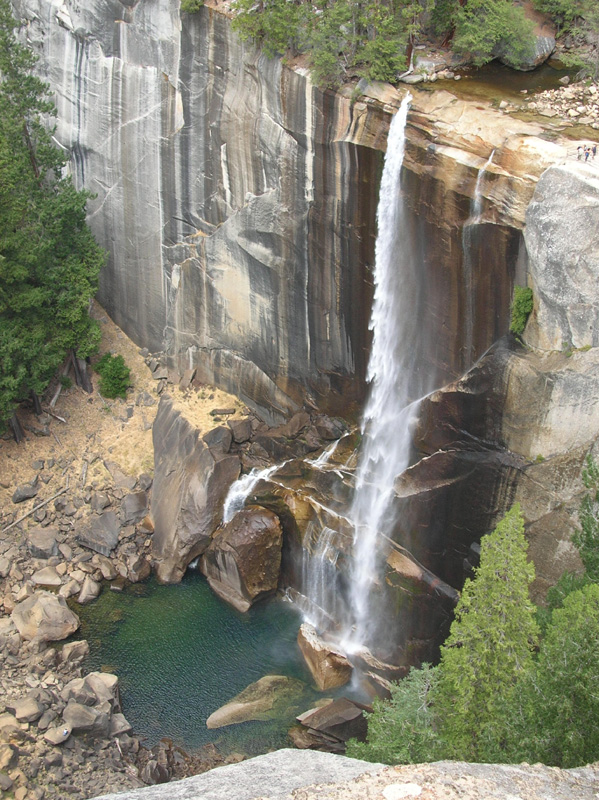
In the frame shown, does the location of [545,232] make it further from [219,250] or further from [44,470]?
[44,470]

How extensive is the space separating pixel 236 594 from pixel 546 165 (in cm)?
1491

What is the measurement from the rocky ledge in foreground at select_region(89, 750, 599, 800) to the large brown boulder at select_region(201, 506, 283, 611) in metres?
11.4

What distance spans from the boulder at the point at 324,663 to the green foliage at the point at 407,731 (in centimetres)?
450

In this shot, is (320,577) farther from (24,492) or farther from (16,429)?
(16,429)

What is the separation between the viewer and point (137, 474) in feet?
88.3

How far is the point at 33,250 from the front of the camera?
2400 cm

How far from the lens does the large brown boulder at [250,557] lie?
22969 millimetres

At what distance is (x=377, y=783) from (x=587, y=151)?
13.7 meters

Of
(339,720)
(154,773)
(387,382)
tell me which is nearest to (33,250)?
(387,382)

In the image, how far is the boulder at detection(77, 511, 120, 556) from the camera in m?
25.0

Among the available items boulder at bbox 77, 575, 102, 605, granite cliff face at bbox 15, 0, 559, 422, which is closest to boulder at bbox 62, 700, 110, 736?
boulder at bbox 77, 575, 102, 605

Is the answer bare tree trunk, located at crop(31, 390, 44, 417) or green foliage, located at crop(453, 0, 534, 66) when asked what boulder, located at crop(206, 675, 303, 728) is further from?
green foliage, located at crop(453, 0, 534, 66)

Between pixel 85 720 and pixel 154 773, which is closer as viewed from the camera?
pixel 154 773

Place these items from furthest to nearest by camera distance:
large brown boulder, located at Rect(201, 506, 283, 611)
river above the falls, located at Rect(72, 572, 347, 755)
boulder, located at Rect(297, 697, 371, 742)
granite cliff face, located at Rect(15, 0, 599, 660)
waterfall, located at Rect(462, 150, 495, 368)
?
large brown boulder, located at Rect(201, 506, 283, 611) < river above the falls, located at Rect(72, 572, 347, 755) < boulder, located at Rect(297, 697, 371, 742) < waterfall, located at Rect(462, 150, 495, 368) < granite cliff face, located at Rect(15, 0, 599, 660)
